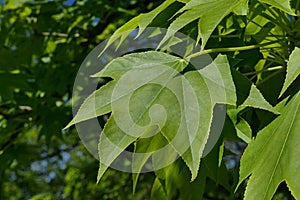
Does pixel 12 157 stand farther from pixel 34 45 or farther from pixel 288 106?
pixel 288 106

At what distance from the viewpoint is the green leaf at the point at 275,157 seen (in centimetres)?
69

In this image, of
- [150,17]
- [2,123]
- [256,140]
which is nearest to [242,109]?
[256,140]

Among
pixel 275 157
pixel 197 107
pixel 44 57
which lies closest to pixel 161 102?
pixel 197 107

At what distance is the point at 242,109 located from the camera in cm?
86

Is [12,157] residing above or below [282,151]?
below

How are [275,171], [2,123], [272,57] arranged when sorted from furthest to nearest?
[2,123]
[272,57]
[275,171]

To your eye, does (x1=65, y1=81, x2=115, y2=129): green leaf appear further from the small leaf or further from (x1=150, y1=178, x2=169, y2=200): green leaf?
(x1=150, y1=178, x2=169, y2=200): green leaf

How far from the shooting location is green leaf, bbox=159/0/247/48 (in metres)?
0.70

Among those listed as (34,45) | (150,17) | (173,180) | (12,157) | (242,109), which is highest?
(150,17)

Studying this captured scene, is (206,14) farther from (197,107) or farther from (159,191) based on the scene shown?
(159,191)

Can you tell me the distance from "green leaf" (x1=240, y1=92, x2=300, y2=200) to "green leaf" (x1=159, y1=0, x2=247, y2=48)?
16cm

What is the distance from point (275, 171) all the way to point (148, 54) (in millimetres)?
234

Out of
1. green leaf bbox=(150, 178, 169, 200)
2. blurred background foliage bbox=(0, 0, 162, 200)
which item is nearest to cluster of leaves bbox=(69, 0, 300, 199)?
green leaf bbox=(150, 178, 169, 200)

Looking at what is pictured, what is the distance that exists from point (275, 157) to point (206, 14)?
0.20m
